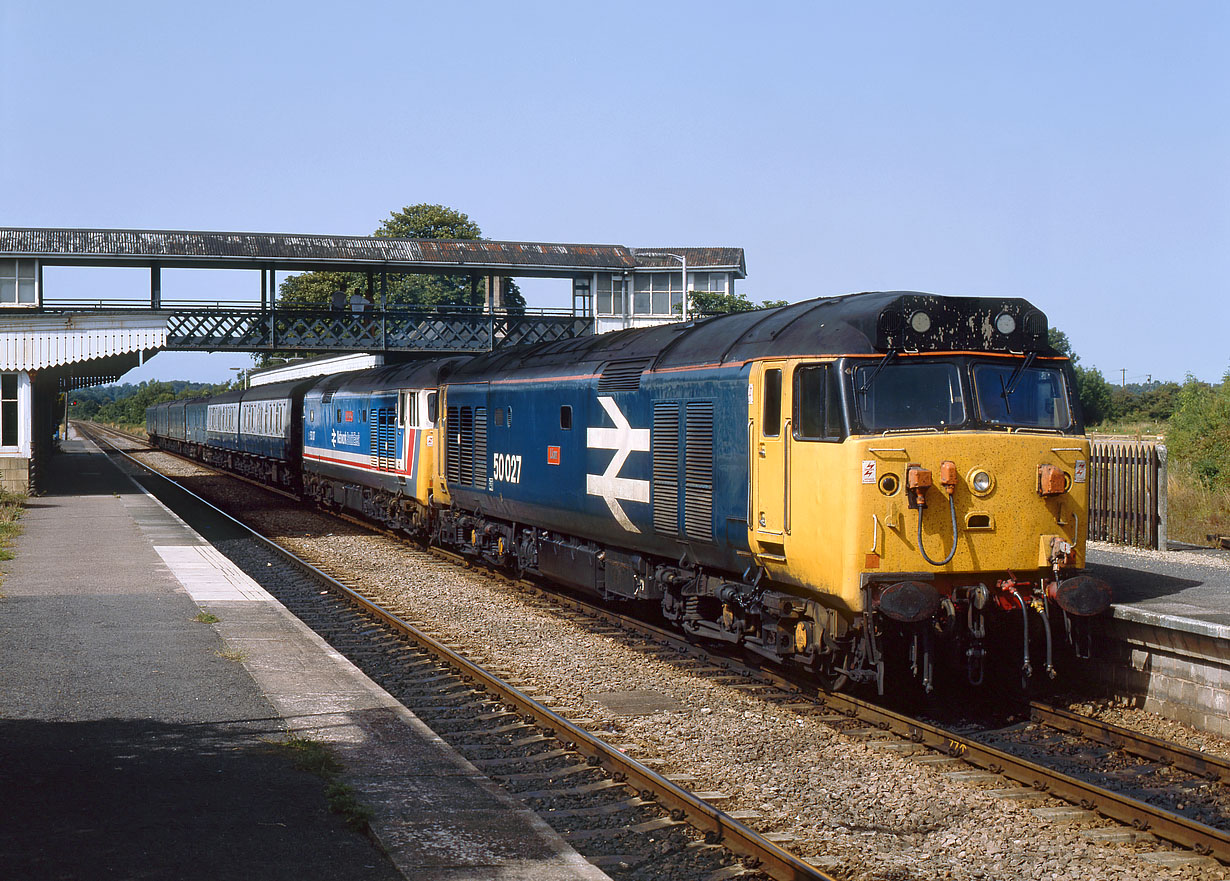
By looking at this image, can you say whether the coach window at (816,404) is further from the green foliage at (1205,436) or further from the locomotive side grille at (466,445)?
the green foliage at (1205,436)

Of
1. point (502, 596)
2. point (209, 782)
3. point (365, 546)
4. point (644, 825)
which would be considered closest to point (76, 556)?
point (365, 546)

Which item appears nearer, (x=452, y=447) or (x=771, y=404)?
(x=771, y=404)

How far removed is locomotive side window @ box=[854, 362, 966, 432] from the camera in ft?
31.3

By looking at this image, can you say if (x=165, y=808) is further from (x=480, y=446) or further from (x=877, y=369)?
(x=480, y=446)

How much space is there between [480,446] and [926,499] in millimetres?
9883

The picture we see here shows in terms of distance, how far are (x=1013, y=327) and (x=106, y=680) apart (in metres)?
8.27

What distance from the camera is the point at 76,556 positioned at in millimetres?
19656

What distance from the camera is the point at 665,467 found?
1220 cm

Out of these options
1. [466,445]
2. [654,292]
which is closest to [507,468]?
[466,445]

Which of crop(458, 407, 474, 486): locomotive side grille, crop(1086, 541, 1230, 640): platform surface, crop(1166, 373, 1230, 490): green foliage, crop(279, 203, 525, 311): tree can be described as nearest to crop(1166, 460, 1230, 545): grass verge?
crop(1166, 373, 1230, 490): green foliage

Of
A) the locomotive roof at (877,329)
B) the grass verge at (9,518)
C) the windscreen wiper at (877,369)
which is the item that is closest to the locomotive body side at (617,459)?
the locomotive roof at (877,329)

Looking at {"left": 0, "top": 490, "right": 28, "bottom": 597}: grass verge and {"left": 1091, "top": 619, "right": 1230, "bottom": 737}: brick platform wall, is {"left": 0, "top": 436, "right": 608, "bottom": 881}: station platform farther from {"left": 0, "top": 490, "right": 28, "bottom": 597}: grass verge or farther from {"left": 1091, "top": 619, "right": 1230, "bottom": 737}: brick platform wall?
{"left": 1091, "top": 619, "right": 1230, "bottom": 737}: brick platform wall

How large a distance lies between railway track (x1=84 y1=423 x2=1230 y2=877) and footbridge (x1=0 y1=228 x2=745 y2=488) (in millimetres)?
25112

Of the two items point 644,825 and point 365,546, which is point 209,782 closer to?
point 644,825
